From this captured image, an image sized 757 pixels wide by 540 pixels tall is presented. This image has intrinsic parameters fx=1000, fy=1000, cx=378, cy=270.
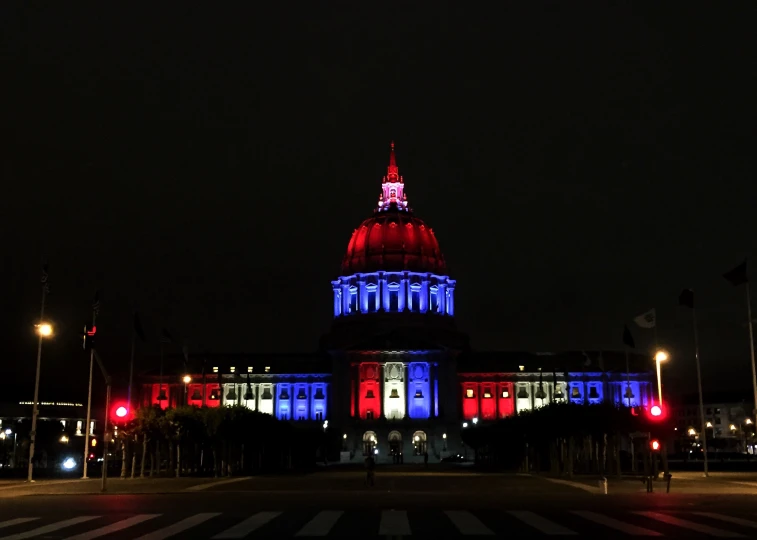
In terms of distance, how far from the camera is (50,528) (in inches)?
984

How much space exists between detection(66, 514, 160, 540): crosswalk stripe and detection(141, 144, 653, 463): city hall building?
119 metres

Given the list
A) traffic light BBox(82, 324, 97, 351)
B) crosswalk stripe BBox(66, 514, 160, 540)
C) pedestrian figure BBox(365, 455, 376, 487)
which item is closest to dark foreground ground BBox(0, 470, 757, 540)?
crosswalk stripe BBox(66, 514, 160, 540)

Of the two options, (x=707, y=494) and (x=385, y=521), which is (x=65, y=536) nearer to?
(x=385, y=521)

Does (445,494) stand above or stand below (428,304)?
below

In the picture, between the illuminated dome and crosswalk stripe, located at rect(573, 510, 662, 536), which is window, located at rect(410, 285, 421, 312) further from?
crosswalk stripe, located at rect(573, 510, 662, 536)

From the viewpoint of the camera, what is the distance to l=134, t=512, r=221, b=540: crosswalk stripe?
2300 centimetres

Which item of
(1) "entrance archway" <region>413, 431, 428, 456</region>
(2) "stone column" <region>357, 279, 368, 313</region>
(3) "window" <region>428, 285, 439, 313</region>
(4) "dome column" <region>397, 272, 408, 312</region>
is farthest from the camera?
(3) "window" <region>428, 285, 439, 313</region>

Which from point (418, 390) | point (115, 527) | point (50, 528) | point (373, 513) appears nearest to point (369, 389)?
point (418, 390)

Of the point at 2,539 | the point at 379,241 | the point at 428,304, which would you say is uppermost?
the point at 379,241

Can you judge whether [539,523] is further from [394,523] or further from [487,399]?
[487,399]

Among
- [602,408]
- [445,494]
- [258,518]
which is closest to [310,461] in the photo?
[602,408]

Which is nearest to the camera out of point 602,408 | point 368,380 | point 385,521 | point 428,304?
point 385,521

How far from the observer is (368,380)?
6555 inches

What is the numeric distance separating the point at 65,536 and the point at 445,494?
20.8 meters
